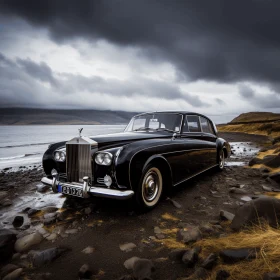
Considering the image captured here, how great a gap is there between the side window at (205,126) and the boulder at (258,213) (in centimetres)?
330

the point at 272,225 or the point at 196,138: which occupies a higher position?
the point at 196,138

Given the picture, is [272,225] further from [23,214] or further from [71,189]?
[23,214]

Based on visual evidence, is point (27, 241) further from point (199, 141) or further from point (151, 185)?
point (199, 141)

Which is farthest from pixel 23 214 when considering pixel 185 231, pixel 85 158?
pixel 185 231

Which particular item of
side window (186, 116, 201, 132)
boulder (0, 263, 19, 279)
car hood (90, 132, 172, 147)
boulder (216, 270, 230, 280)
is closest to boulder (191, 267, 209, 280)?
boulder (216, 270, 230, 280)

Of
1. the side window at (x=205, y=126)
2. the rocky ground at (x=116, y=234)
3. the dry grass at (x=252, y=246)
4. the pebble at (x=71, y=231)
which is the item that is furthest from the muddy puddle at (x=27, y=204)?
the side window at (x=205, y=126)

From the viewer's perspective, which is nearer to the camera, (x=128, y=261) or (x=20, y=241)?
(x=128, y=261)

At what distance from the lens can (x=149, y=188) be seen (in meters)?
3.59

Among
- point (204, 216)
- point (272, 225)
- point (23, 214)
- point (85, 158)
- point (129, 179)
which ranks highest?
point (85, 158)

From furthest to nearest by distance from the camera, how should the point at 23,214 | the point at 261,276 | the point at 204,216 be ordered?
the point at 23,214 < the point at 204,216 < the point at 261,276

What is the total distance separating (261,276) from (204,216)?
173 centimetres

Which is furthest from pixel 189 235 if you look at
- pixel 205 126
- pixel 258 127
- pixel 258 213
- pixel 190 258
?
pixel 258 127

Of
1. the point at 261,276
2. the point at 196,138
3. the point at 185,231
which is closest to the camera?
the point at 261,276

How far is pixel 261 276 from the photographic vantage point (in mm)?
1643
